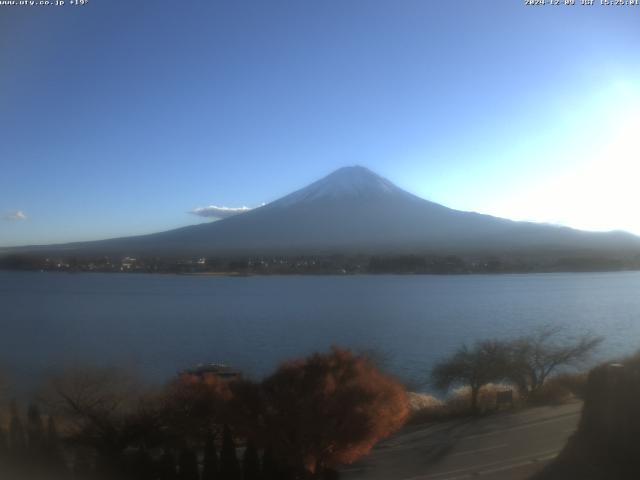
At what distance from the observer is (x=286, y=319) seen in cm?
1274

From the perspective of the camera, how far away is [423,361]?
369 inches

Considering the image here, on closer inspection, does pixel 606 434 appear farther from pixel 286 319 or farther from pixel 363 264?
pixel 363 264

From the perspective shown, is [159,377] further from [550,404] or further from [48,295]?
[48,295]

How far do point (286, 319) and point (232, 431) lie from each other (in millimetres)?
7770

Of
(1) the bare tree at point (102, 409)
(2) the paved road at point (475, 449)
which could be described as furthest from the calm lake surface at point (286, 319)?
(2) the paved road at point (475, 449)

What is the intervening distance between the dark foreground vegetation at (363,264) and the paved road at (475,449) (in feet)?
39.7

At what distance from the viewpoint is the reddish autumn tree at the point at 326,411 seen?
4.57 m

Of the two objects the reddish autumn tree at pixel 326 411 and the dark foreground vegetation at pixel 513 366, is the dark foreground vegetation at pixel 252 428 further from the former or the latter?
the dark foreground vegetation at pixel 513 366

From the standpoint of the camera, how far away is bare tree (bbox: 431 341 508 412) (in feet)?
26.6

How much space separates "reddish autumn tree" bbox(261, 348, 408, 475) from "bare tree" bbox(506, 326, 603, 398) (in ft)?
11.7

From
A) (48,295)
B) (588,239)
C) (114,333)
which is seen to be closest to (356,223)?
(588,239)

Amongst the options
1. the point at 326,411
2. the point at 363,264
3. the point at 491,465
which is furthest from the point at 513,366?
the point at 363,264

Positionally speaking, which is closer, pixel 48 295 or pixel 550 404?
pixel 550 404

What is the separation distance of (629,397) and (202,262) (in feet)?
52.9
